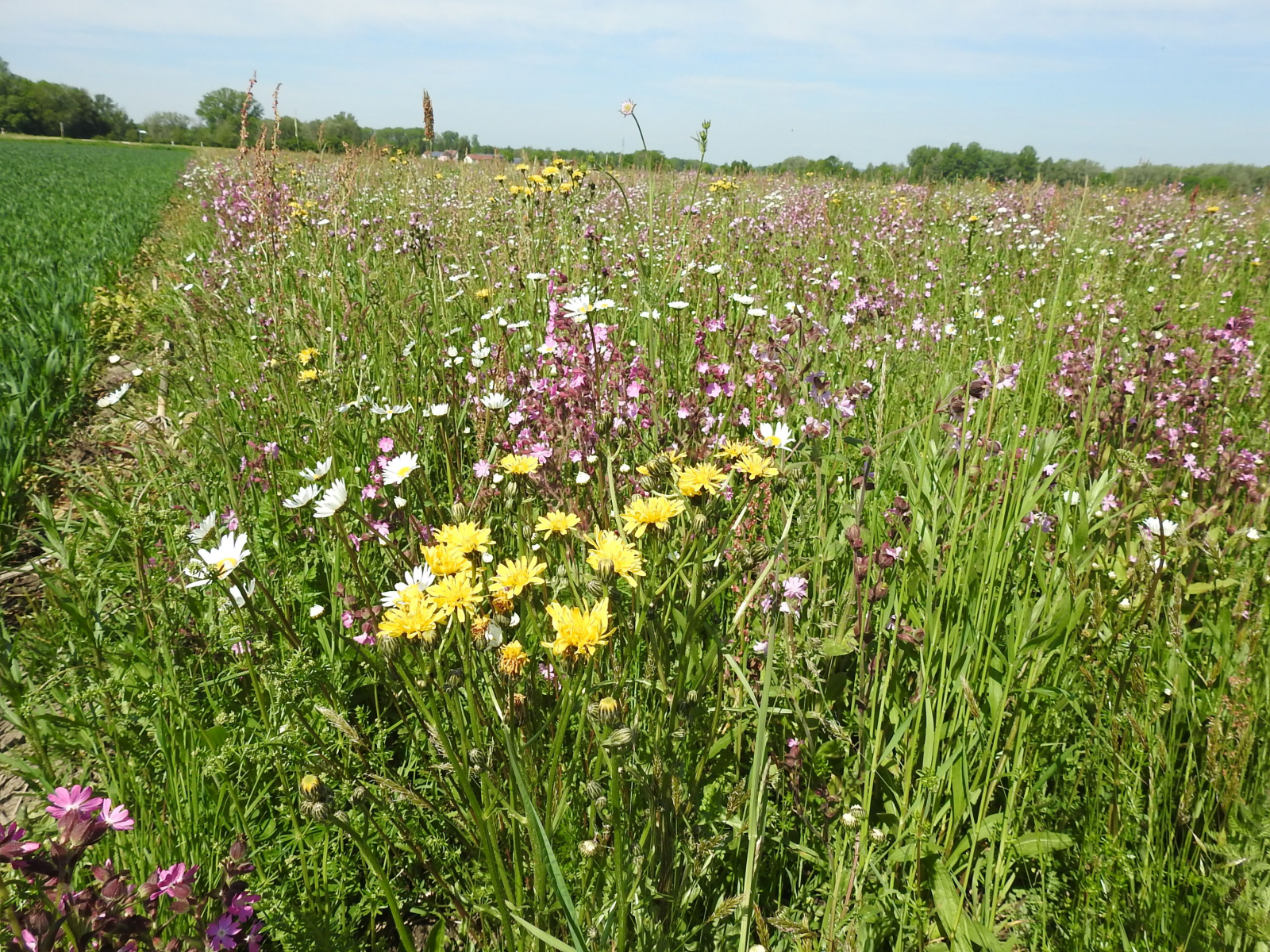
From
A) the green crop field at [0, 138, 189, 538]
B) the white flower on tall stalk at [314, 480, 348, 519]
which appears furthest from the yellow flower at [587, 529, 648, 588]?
the green crop field at [0, 138, 189, 538]

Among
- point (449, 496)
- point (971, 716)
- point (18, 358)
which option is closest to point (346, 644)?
point (449, 496)

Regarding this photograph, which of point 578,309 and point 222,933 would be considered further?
point 578,309

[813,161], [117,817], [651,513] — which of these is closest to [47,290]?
[117,817]

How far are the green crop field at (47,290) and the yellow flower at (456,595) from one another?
2.70m

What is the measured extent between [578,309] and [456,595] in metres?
1.56

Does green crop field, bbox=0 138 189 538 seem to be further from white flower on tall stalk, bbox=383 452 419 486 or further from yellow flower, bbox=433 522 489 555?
yellow flower, bbox=433 522 489 555

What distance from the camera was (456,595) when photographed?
1.02 m

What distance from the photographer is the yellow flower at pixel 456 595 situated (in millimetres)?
1012

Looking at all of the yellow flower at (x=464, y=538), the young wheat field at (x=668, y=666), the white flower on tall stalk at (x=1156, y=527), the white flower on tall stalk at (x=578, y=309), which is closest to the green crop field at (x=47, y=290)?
the young wheat field at (x=668, y=666)

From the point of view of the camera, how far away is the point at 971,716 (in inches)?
53.2

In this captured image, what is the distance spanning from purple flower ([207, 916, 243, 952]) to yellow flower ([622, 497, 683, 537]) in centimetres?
84

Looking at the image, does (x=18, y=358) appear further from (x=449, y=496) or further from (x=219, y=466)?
(x=449, y=496)

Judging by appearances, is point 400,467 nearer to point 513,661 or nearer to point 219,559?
point 219,559

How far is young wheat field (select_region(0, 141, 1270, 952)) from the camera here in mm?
1060
